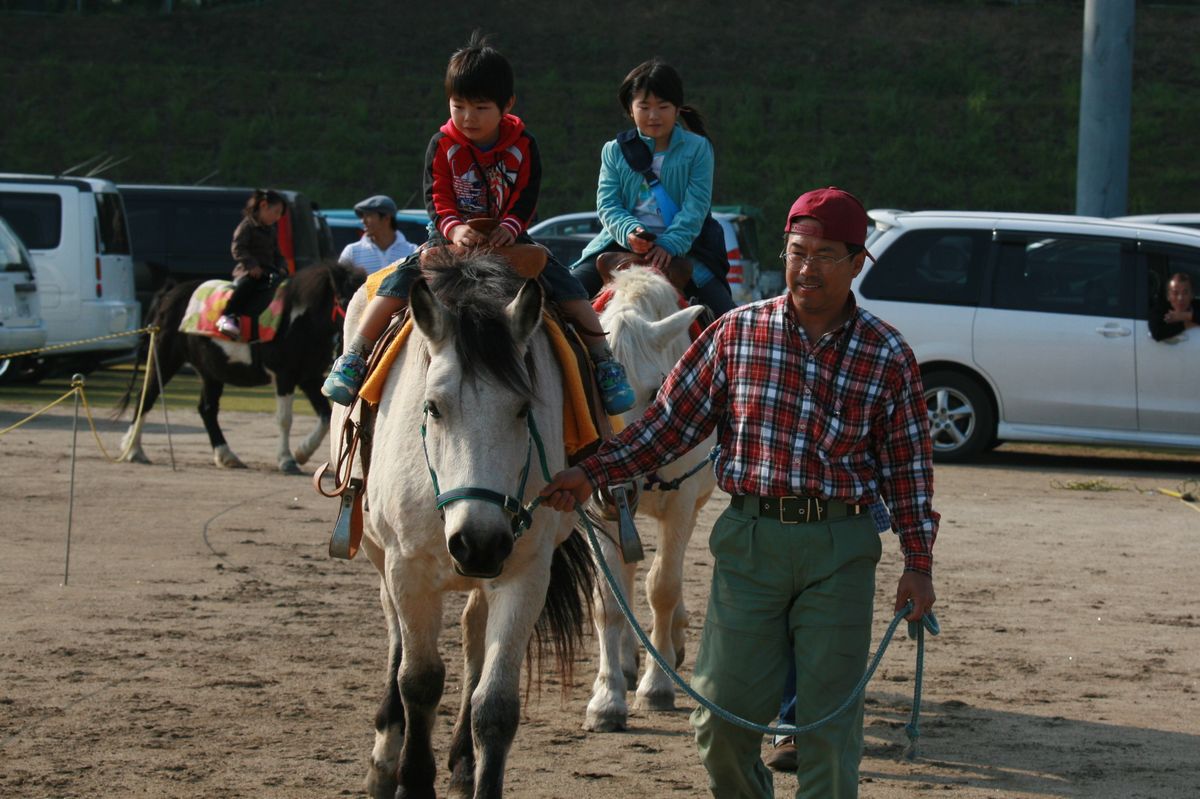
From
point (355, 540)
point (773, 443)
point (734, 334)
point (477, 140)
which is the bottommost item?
point (355, 540)

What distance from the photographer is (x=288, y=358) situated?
12.6 meters

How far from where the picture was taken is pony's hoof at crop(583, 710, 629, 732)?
5.82 m

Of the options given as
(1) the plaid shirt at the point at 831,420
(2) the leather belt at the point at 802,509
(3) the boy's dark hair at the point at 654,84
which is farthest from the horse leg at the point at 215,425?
(2) the leather belt at the point at 802,509

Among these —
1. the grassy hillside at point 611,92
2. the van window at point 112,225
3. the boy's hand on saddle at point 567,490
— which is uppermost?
the grassy hillside at point 611,92

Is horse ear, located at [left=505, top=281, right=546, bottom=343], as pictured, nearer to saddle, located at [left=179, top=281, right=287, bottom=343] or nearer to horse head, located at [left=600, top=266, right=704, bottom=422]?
horse head, located at [left=600, top=266, right=704, bottom=422]

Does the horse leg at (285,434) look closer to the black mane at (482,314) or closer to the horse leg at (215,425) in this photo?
the horse leg at (215,425)

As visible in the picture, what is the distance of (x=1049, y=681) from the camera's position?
6.60 meters

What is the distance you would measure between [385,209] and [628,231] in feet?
21.6

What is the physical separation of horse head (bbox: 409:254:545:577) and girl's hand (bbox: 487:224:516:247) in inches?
22.8

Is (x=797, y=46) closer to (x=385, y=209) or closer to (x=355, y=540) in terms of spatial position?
(x=385, y=209)

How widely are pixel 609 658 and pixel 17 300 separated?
12.2m

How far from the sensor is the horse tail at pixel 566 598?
5746mm

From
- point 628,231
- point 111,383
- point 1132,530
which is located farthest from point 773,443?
point 111,383

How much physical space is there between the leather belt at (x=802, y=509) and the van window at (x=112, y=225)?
51.8ft
